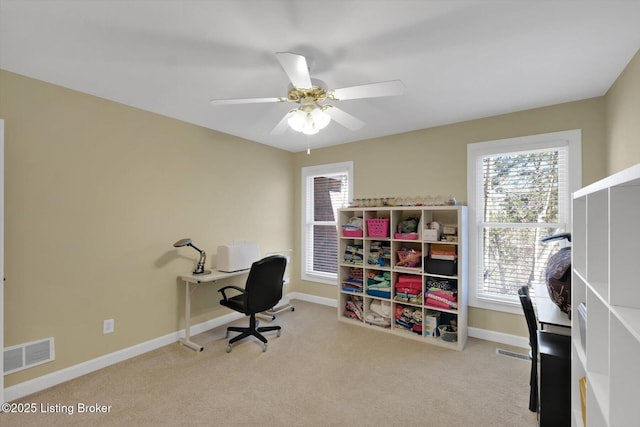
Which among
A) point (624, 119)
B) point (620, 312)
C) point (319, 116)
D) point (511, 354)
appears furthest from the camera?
point (511, 354)

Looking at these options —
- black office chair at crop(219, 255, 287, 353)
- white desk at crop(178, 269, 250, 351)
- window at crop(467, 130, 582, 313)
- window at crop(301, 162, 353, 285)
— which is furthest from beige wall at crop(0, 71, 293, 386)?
window at crop(467, 130, 582, 313)

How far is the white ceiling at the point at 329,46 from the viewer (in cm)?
154

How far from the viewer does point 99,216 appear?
2633 millimetres

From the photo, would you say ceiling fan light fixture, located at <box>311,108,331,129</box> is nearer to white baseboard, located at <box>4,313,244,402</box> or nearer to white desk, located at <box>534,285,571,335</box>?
white desk, located at <box>534,285,571,335</box>

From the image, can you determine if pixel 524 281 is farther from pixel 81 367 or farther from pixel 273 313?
pixel 81 367

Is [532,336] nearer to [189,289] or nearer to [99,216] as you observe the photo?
[189,289]

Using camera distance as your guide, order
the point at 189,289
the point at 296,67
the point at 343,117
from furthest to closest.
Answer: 1. the point at 189,289
2. the point at 343,117
3. the point at 296,67

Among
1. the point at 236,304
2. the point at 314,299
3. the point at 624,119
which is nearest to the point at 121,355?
the point at 236,304

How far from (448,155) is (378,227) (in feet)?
3.87

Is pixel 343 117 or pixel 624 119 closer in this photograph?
pixel 624 119

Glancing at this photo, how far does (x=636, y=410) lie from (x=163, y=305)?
3.47 m

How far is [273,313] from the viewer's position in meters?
4.01

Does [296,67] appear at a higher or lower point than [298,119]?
higher

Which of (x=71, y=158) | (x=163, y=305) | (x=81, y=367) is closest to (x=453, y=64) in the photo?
(x=71, y=158)
